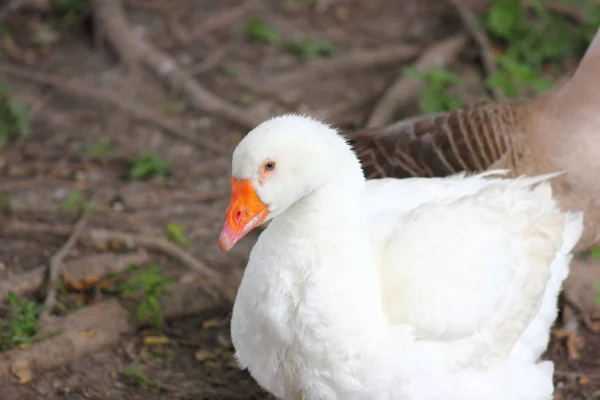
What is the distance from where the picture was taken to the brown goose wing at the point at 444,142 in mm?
4340

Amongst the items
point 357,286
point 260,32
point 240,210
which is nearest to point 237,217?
point 240,210

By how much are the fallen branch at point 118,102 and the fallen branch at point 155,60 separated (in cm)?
30

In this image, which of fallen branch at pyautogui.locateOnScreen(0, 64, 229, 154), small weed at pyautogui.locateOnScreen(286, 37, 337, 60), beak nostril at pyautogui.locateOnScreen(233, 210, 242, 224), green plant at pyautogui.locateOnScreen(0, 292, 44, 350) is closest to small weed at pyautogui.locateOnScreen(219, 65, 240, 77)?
small weed at pyautogui.locateOnScreen(286, 37, 337, 60)

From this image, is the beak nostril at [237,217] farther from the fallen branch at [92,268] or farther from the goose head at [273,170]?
the fallen branch at [92,268]

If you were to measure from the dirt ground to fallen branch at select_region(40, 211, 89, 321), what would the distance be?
0.06m

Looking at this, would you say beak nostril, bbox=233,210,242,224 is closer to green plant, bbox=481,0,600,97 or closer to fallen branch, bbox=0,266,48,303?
fallen branch, bbox=0,266,48,303

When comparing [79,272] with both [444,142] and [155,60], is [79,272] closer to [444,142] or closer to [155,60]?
[444,142]

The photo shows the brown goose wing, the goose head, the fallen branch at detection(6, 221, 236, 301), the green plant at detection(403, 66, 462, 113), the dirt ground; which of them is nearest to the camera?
the goose head

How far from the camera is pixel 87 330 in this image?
4.09 meters

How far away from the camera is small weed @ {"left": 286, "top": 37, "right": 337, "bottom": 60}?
7.10 metres

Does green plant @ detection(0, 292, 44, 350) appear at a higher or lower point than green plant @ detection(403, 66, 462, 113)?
lower

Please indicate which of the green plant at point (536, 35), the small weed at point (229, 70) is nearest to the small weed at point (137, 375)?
the small weed at point (229, 70)

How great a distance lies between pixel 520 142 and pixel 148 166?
242 centimetres

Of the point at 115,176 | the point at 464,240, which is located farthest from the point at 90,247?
the point at 464,240
